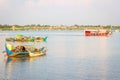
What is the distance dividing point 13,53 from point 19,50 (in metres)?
0.96

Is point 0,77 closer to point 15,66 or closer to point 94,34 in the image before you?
point 15,66

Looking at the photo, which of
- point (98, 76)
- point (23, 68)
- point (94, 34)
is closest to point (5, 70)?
point (23, 68)

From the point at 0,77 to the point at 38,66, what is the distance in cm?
747

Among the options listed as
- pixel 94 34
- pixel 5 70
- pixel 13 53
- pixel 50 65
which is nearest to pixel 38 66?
pixel 50 65

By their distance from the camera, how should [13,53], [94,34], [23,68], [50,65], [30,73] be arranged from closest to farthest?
[30,73] < [23,68] < [50,65] < [13,53] < [94,34]

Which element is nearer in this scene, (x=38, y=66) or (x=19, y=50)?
(x=38, y=66)

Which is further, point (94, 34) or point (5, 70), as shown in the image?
point (94, 34)

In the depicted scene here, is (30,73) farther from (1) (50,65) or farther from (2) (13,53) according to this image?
(2) (13,53)

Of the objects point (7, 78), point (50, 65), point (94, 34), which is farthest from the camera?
point (94, 34)

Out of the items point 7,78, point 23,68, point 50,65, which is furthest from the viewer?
point 50,65

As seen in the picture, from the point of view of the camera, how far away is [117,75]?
91.1 feet

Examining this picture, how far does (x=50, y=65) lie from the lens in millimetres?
34531

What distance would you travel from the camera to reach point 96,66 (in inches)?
1320

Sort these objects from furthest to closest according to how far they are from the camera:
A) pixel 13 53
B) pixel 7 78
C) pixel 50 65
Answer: pixel 13 53 < pixel 50 65 < pixel 7 78
